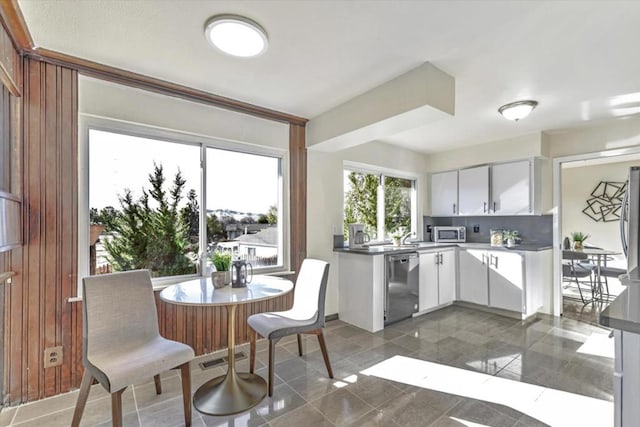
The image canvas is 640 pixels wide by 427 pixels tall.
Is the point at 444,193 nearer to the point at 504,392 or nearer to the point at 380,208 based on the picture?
the point at 380,208

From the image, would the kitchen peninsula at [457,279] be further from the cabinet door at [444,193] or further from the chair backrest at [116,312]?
the chair backrest at [116,312]

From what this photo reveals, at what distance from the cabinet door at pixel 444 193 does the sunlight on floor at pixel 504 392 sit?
285 cm

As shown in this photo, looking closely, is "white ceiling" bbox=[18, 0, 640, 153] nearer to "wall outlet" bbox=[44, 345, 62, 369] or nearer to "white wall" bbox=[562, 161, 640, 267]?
"wall outlet" bbox=[44, 345, 62, 369]

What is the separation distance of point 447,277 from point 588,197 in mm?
3996

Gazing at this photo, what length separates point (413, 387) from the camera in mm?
2180

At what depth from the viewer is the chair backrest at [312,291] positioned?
7.50ft

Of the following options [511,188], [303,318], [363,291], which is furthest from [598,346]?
[303,318]

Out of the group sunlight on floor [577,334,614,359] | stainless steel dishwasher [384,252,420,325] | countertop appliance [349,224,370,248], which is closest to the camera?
sunlight on floor [577,334,614,359]

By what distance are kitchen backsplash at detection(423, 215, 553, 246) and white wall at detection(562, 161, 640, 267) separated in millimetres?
2593

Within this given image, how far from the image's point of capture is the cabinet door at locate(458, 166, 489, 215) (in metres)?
4.33

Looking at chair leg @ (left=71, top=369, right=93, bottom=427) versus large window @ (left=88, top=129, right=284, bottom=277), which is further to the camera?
large window @ (left=88, top=129, right=284, bottom=277)

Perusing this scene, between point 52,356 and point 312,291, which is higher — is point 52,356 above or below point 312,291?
below

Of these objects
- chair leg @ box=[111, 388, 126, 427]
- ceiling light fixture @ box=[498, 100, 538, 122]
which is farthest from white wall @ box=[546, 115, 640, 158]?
chair leg @ box=[111, 388, 126, 427]

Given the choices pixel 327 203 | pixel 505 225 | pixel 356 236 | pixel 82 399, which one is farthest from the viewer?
pixel 505 225
